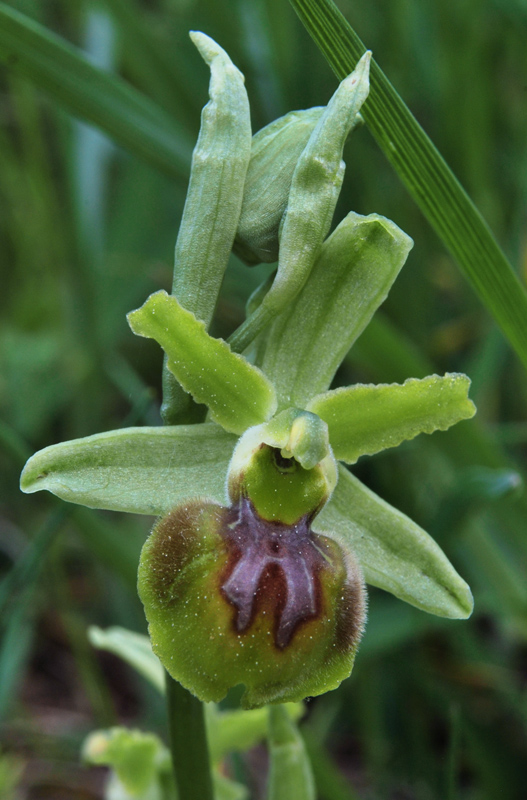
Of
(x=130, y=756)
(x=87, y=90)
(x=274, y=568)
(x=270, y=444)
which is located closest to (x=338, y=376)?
(x=87, y=90)

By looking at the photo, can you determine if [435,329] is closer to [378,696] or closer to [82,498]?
[378,696]

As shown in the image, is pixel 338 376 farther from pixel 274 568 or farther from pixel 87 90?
pixel 274 568

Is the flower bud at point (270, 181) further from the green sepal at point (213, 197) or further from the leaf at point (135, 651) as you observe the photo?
the leaf at point (135, 651)

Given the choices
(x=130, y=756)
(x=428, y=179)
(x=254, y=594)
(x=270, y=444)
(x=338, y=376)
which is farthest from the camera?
(x=338, y=376)

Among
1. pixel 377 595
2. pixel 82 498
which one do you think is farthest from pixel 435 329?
pixel 82 498

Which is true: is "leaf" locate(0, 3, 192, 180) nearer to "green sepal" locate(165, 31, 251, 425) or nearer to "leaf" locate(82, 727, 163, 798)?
"green sepal" locate(165, 31, 251, 425)

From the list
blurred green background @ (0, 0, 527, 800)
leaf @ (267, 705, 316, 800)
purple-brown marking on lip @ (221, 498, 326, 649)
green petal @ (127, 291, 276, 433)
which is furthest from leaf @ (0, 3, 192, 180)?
leaf @ (267, 705, 316, 800)

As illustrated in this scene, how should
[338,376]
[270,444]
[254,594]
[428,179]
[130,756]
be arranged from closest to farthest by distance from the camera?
[254,594]
[270,444]
[428,179]
[130,756]
[338,376]

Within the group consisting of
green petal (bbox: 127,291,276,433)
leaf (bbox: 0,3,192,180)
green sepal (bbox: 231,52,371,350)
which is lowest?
green petal (bbox: 127,291,276,433)
